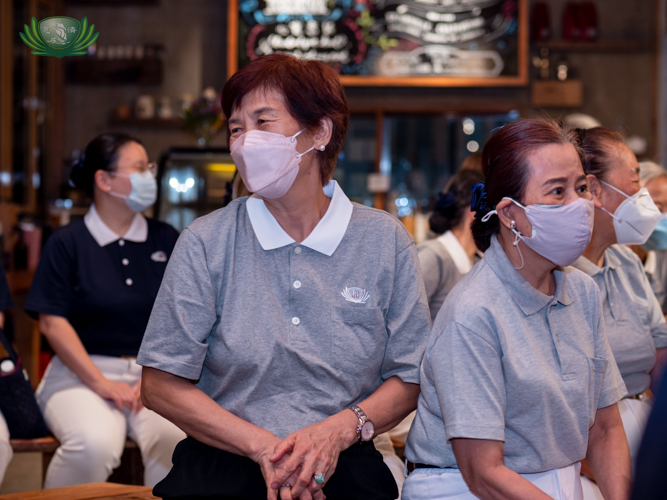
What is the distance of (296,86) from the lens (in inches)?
61.4

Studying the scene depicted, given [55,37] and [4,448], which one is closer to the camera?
[55,37]

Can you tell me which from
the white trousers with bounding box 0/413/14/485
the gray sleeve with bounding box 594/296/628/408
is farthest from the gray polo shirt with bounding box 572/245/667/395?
the white trousers with bounding box 0/413/14/485

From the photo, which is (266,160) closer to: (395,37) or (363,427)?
(363,427)

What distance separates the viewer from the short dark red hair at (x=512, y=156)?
149cm

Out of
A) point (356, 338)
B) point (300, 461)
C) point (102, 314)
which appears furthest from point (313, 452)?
point (102, 314)

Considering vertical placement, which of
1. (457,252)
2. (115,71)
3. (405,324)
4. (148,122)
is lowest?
(405,324)

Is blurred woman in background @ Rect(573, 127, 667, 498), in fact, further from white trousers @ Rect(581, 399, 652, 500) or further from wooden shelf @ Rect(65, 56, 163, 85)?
wooden shelf @ Rect(65, 56, 163, 85)

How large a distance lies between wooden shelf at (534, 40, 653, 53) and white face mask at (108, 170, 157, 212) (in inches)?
174

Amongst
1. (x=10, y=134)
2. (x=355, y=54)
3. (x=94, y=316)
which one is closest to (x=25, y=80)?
(x=10, y=134)

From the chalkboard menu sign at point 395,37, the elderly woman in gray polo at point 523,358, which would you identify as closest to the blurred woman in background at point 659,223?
the elderly woman in gray polo at point 523,358

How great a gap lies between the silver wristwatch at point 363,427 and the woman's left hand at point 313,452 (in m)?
0.02

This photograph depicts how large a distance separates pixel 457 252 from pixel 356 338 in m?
1.07

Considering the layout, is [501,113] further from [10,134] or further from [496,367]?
[496,367]

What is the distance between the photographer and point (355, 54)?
5.76m
